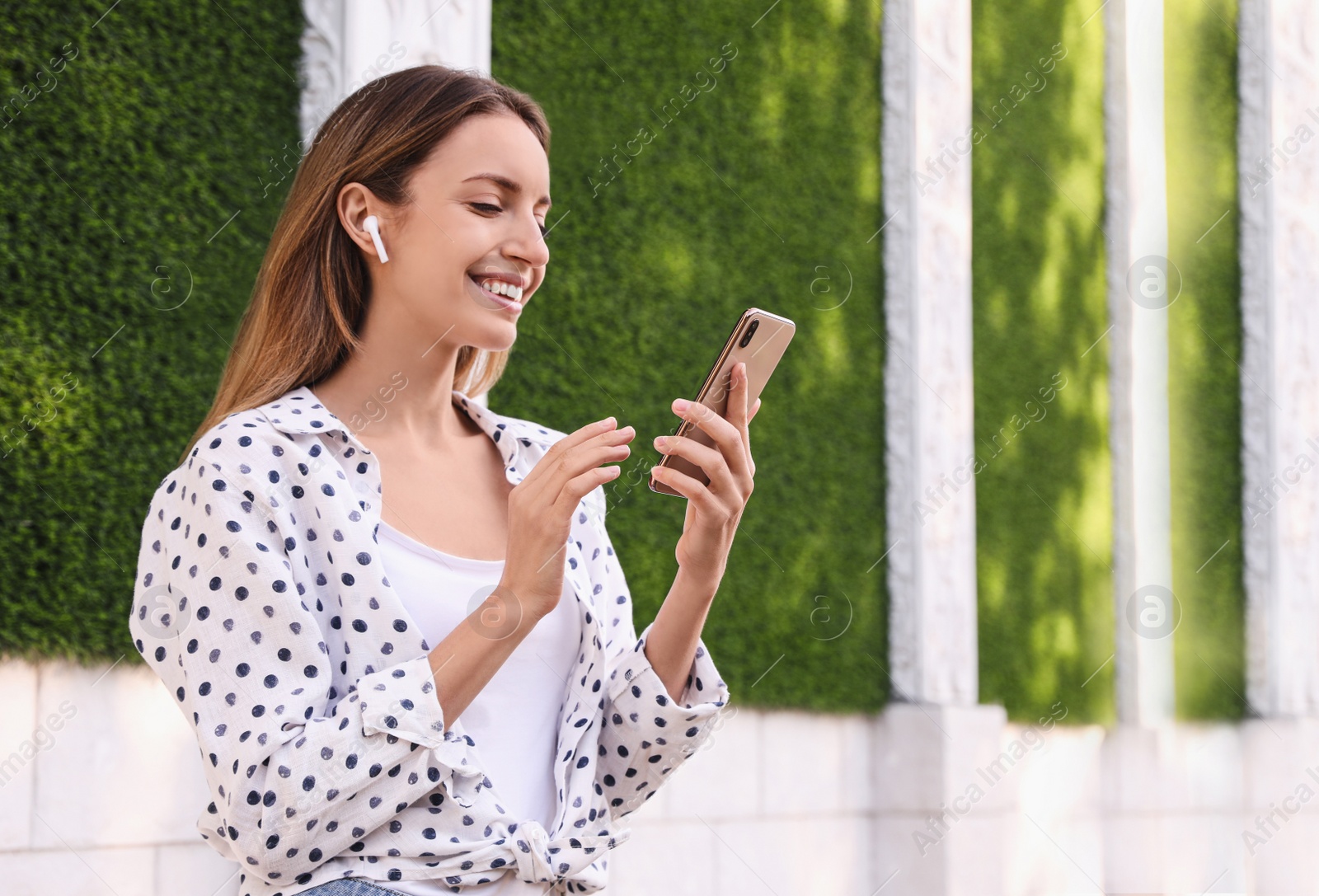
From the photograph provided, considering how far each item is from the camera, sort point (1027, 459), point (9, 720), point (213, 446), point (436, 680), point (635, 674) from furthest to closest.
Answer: point (1027, 459) < point (9, 720) < point (635, 674) < point (213, 446) < point (436, 680)

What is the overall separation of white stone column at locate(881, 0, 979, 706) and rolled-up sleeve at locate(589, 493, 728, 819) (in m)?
3.76

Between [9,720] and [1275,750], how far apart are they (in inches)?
260

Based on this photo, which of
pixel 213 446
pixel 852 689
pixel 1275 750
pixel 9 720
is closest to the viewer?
pixel 213 446

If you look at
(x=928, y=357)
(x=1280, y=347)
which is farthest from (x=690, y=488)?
(x=1280, y=347)

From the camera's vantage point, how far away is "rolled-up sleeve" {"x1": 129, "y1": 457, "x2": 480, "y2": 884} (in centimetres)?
147

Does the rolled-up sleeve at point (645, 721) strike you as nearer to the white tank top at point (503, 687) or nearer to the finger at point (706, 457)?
the white tank top at point (503, 687)

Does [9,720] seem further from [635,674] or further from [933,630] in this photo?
[933,630]

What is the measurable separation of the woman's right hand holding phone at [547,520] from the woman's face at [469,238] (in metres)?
0.32

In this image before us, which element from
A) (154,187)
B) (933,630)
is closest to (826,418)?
(933,630)

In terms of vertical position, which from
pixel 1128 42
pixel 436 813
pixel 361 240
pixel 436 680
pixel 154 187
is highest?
pixel 1128 42

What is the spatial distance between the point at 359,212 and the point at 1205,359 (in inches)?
263

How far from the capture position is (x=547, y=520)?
160 centimetres

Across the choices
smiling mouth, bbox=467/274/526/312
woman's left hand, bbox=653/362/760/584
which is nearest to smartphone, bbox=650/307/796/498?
woman's left hand, bbox=653/362/760/584

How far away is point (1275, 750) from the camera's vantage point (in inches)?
288
